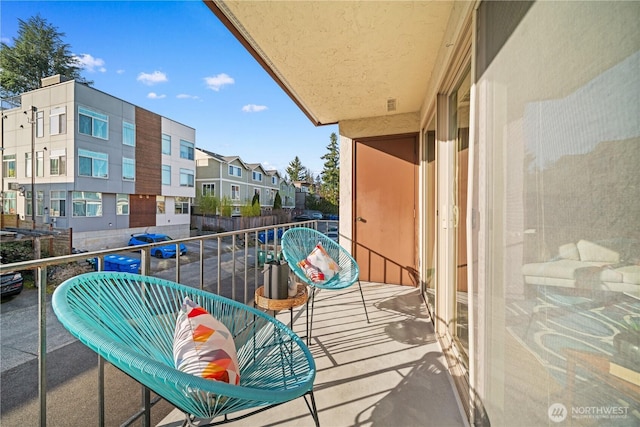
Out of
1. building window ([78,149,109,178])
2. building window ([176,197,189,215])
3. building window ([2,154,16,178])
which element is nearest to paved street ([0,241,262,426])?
building window ([78,149,109,178])

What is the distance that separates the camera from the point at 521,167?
2.50ft

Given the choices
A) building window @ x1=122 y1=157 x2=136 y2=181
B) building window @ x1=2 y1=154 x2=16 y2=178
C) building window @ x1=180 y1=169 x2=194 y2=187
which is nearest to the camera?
building window @ x1=2 y1=154 x2=16 y2=178

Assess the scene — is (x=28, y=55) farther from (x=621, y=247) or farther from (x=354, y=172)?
(x=621, y=247)

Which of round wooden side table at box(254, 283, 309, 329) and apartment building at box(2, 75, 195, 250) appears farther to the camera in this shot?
apartment building at box(2, 75, 195, 250)

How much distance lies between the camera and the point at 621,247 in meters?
0.43

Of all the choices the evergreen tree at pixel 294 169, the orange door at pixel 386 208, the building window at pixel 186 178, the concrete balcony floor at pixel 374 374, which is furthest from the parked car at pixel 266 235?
the evergreen tree at pixel 294 169

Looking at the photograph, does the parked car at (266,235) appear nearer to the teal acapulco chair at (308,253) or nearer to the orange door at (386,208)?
the teal acapulco chair at (308,253)

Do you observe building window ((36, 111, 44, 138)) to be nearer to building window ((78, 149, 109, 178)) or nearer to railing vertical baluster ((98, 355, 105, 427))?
building window ((78, 149, 109, 178))

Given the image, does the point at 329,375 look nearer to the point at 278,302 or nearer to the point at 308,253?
the point at 278,302

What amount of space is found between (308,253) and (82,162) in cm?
1330

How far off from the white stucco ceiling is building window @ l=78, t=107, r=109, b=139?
1286 cm

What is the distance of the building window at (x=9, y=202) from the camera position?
468 inches

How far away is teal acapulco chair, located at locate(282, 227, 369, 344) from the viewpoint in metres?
2.11

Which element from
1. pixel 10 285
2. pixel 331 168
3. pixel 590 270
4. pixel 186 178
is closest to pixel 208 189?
pixel 186 178
